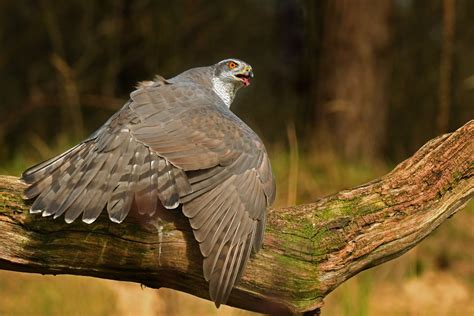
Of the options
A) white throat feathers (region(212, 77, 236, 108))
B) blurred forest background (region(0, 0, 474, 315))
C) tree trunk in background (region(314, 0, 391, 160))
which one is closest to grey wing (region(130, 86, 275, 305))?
white throat feathers (region(212, 77, 236, 108))

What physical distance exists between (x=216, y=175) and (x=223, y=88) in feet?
3.34

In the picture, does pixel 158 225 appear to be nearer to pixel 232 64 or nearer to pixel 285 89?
pixel 232 64

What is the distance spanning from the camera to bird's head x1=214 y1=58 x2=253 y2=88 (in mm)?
4391

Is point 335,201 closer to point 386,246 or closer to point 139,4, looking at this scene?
point 386,246

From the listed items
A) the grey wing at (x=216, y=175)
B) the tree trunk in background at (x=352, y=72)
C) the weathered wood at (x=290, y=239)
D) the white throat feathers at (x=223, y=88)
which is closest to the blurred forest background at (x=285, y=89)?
the tree trunk in background at (x=352, y=72)

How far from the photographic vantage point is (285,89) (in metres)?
10.5

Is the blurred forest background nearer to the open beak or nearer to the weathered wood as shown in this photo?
the open beak

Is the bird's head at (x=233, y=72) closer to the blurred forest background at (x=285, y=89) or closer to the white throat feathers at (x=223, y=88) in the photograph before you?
the white throat feathers at (x=223, y=88)

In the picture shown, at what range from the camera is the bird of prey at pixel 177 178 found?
10.6 feet

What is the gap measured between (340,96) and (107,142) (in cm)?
431

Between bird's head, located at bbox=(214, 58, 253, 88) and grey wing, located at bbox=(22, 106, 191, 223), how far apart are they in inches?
37.5

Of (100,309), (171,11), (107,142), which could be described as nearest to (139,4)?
(171,11)

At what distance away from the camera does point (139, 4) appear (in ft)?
30.0

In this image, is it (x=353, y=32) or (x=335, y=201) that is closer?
(x=335, y=201)
